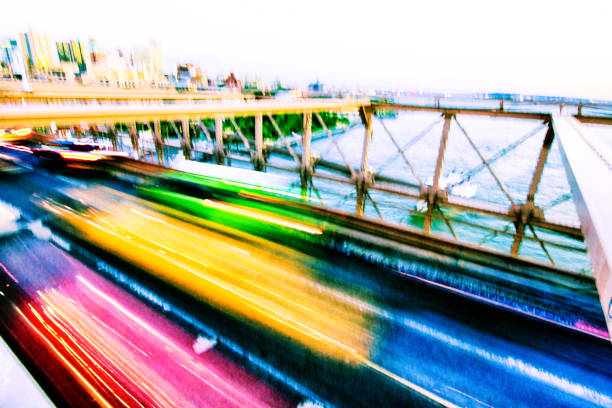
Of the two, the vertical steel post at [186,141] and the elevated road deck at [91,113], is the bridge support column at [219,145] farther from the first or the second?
the elevated road deck at [91,113]

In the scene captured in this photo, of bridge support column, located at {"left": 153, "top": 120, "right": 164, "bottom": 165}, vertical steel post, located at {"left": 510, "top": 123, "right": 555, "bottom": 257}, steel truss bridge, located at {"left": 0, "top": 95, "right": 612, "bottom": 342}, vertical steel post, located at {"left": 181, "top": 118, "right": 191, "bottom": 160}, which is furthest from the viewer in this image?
bridge support column, located at {"left": 153, "top": 120, "right": 164, "bottom": 165}

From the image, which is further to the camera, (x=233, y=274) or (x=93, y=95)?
(x=93, y=95)

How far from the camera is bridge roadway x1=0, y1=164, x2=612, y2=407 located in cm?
349

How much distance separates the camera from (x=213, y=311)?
4.76 m

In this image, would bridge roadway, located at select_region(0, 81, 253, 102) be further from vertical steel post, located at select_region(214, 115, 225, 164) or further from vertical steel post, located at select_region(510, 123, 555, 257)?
vertical steel post, located at select_region(510, 123, 555, 257)

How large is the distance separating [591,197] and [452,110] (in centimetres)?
723

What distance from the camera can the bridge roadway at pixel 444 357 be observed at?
349cm

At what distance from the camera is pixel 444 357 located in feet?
13.0

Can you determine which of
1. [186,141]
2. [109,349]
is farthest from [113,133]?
[109,349]

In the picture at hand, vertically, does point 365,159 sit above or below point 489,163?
below

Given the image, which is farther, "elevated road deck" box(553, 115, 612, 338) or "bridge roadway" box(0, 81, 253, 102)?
"bridge roadway" box(0, 81, 253, 102)

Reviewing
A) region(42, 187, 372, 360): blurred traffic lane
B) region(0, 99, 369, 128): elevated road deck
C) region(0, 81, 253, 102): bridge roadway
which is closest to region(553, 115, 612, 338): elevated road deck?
region(42, 187, 372, 360): blurred traffic lane

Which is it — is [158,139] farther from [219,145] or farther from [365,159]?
[365,159]

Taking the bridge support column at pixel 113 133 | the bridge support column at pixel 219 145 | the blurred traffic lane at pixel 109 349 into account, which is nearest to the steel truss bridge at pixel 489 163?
the bridge support column at pixel 219 145
